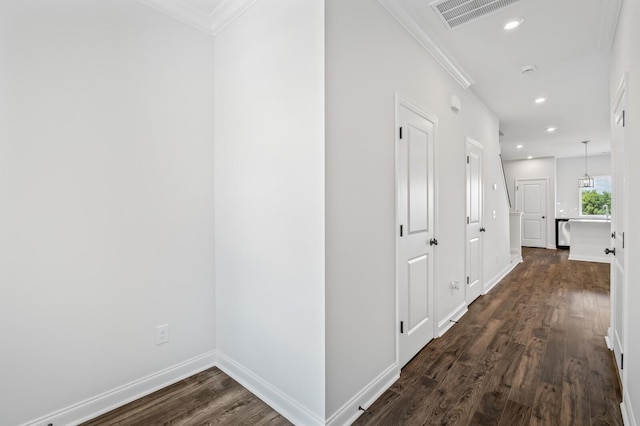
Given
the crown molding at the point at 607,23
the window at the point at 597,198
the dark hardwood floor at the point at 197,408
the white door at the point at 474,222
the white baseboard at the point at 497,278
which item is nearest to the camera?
the dark hardwood floor at the point at 197,408

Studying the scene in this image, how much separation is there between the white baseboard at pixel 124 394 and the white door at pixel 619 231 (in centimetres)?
304

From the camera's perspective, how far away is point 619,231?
231cm

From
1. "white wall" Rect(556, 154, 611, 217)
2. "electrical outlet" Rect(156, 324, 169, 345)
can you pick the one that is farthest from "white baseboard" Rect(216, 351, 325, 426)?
"white wall" Rect(556, 154, 611, 217)

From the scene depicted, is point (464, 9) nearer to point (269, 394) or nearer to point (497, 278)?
point (269, 394)

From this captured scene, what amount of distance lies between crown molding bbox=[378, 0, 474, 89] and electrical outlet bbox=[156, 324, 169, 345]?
2775 mm

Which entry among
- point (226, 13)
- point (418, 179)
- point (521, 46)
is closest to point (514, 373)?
point (418, 179)

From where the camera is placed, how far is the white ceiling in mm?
2359

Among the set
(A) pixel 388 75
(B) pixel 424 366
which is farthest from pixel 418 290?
(A) pixel 388 75

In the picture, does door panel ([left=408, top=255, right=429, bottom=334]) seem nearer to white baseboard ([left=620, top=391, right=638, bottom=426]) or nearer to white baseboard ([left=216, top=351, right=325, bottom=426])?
white baseboard ([left=216, top=351, right=325, bottom=426])

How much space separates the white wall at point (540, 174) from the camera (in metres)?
9.22

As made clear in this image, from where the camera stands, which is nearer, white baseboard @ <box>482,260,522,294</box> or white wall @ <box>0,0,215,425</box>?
white wall @ <box>0,0,215,425</box>

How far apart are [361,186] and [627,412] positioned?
202 cm

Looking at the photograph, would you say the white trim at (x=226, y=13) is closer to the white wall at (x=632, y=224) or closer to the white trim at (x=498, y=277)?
the white wall at (x=632, y=224)

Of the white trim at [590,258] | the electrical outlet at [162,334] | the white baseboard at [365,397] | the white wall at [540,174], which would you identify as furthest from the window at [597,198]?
the electrical outlet at [162,334]
